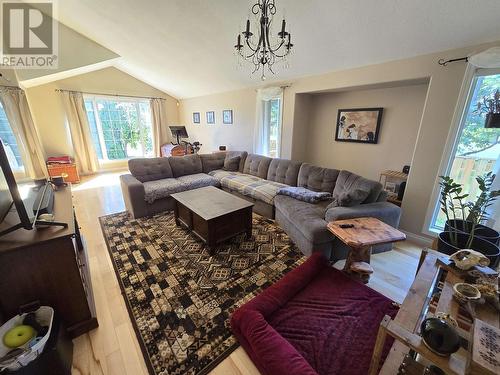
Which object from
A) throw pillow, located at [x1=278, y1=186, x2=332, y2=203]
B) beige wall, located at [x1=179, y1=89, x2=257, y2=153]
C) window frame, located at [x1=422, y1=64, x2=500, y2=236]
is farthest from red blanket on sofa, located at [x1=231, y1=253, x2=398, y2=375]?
beige wall, located at [x1=179, y1=89, x2=257, y2=153]

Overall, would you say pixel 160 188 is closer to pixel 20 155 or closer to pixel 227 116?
pixel 227 116

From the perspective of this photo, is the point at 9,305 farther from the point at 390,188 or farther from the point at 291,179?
the point at 390,188

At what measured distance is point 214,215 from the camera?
220 cm

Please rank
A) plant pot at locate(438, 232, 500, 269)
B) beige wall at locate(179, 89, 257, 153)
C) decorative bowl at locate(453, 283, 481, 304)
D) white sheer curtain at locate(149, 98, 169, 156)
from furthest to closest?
white sheer curtain at locate(149, 98, 169, 156), beige wall at locate(179, 89, 257, 153), plant pot at locate(438, 232, 500, 269), decorative bowl at locate(453, 283, 481, 304)

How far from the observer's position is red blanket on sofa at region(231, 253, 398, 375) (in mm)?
1195

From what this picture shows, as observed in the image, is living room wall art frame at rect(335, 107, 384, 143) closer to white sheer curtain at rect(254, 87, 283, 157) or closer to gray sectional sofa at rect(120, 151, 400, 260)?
gray sectional sofa at rect(120, 151, 400, 260)

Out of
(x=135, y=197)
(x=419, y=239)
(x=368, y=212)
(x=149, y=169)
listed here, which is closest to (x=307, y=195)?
(x=368, y=212)

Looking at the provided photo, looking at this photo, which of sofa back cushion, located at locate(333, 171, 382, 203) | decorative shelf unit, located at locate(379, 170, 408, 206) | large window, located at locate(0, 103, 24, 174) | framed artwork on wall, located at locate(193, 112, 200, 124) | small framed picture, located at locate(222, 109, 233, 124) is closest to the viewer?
sofa back cushion, located at locate(333, 171, 382, 203)

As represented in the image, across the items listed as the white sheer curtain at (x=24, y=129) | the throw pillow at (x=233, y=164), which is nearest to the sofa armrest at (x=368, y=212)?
the throw pillow at (x=233, y=164)

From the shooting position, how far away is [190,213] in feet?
8.23

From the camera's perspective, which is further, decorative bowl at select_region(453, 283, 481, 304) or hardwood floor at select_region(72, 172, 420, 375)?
hardwood floor at select_region(72, 172, 420, 375)

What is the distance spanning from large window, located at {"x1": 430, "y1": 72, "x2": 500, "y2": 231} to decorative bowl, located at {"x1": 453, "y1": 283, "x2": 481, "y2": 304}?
183cm

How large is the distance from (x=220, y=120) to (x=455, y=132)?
4701 mm

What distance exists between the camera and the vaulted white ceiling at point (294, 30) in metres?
1.92
